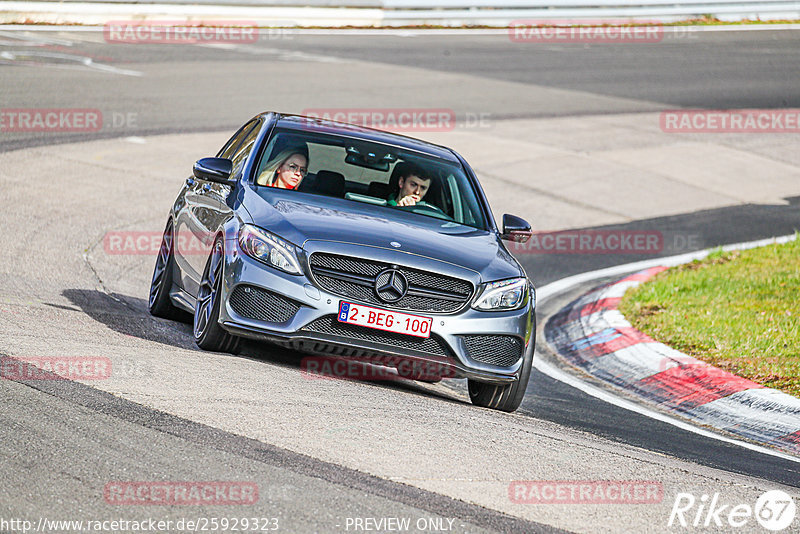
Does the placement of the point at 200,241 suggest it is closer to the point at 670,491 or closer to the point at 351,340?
the point at 351,340

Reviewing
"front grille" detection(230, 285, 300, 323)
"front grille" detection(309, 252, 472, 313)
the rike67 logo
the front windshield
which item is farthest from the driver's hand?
the rike67 logo

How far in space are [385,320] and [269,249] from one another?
802mm

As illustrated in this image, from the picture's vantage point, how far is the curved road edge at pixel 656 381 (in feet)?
25.8

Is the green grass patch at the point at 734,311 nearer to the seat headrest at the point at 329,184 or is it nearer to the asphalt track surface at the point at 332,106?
the asphalt track surface at the point at 332,106

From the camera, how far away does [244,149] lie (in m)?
8.48

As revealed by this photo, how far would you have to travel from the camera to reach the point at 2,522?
163 inches

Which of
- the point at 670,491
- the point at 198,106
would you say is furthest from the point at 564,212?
the point at 670,491

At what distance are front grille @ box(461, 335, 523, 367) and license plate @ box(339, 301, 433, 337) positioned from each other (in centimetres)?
28

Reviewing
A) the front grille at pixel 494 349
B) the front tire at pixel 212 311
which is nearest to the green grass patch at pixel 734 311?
the front grille at pixel 494 349

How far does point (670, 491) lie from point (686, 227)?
10.5 metres

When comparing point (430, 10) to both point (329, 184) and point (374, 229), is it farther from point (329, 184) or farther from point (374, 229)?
point (374, 229)

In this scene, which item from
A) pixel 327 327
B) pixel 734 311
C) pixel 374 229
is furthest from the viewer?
pixel 734 311

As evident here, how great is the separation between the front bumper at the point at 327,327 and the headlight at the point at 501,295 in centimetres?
5

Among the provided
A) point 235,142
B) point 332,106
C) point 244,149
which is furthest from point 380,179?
point 332,106
